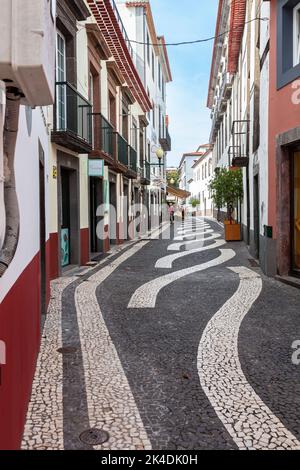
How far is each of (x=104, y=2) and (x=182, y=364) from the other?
386 inches

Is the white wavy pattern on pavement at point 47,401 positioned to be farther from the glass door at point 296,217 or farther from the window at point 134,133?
the window at point 134,133

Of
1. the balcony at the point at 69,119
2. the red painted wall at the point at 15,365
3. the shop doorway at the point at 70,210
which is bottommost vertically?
the red painted wall at the point at 15,365

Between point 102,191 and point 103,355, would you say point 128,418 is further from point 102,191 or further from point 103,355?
point 102,191

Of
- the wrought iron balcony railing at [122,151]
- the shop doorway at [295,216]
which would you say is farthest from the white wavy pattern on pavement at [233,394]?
the wrought iron balcony railing at [122,151]

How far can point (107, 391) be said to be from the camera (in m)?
3.68

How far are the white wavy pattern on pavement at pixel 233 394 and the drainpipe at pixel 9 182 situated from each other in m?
1.95

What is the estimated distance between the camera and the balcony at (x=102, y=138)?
40.9 ft

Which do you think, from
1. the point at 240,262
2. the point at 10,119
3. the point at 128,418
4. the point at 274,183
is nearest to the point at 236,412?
the point at 128,418

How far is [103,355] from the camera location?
14.9 ft

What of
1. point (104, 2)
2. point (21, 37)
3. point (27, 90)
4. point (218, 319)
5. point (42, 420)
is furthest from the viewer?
point (104, 2)

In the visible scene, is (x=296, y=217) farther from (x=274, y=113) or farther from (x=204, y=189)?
(x=204, y=189)

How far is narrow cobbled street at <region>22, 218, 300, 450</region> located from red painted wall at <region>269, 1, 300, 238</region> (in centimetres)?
217

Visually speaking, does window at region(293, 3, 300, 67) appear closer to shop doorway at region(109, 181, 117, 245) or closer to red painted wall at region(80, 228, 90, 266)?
red painted wall at region(80, 228, 90, 266)

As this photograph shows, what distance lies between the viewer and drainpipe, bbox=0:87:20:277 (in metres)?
1.98
